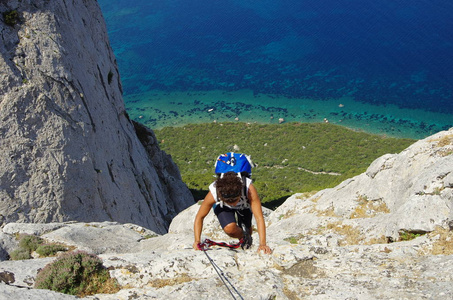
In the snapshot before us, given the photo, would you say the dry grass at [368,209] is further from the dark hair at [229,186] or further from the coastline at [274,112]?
the coastline at [274,112]

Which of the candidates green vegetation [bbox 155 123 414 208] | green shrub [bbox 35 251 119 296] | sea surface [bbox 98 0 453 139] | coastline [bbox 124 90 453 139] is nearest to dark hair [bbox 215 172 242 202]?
green shrub [bbox 35 251 119 296]

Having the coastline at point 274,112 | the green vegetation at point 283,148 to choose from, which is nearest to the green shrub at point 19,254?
the green vegetation at point 283,148

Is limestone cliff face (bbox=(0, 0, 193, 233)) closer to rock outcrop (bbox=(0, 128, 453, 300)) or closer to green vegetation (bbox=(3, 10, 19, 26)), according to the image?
green vegetation (bbox=(3, 10, 19, 26))

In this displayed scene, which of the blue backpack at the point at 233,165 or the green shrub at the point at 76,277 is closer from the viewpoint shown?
the green shrub at the point at 76,277

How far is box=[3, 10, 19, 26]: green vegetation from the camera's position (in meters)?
15.5

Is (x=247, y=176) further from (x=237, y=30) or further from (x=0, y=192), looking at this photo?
(x=237, y=30)

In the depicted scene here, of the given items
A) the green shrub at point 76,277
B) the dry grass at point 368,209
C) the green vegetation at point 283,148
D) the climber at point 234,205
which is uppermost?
the climber at point 234,205

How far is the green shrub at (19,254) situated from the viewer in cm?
1009

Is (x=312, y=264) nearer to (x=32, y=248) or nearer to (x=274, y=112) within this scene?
(x=32, y=248)

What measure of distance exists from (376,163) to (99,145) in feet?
45.5

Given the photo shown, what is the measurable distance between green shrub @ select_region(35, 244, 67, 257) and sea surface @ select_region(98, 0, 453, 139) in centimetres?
6801

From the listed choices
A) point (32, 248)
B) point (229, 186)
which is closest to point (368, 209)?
point (229, 186)

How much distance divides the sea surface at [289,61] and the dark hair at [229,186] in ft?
232

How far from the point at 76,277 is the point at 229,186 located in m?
3.66
